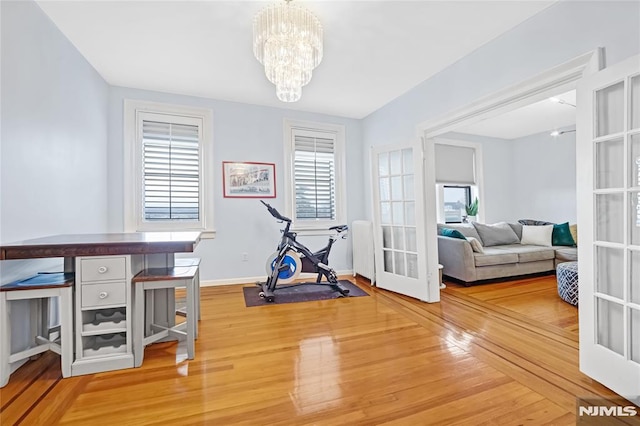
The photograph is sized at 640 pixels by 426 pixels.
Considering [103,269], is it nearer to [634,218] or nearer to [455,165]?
[634,218]

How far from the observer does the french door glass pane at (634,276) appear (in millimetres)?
1480

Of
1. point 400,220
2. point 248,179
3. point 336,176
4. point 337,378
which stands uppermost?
point 336,176

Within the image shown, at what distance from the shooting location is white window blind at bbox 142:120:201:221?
358 centimetres

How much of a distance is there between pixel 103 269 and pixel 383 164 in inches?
123

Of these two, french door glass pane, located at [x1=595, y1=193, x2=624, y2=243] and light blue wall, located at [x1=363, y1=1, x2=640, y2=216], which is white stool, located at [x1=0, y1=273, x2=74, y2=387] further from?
light blue wall, located at [x1=363, y1=1, x2=640, y2=216]

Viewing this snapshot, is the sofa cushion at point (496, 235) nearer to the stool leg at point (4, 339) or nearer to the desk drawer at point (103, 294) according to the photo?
the desk drawer at point (103, 294)

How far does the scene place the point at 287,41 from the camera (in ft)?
6.32

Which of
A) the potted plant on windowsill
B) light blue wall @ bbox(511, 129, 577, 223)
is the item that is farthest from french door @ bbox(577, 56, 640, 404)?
light blue wall @ bbox(511, 129, 577, 223)

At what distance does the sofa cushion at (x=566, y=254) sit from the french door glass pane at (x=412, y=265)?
2.76 metres

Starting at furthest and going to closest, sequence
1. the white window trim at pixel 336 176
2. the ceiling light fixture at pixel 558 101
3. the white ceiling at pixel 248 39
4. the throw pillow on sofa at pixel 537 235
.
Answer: the throw pillow on sofa at pixel 537 235, the white window trim at pixel 336 176, the ceiling light fixture at pixel 558 101, the white ceiling at pixel 248 39

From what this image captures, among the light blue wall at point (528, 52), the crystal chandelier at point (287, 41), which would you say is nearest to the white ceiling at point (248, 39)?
the light blue wall at point (528, 52)

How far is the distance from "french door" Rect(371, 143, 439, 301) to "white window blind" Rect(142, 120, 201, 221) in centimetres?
246

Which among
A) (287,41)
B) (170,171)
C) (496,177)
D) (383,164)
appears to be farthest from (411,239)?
(496,177)

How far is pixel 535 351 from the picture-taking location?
6.62ft
